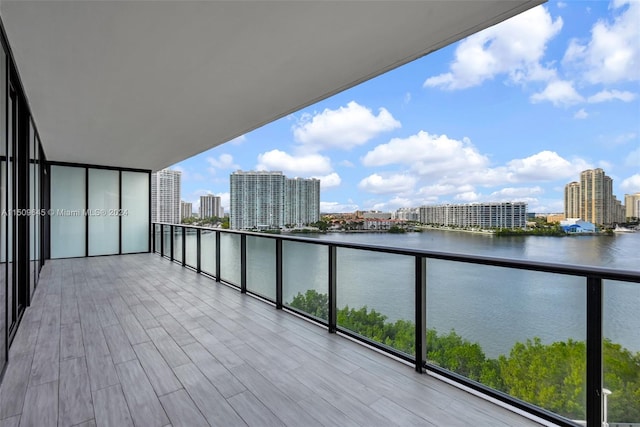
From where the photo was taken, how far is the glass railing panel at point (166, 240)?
26.3 ft

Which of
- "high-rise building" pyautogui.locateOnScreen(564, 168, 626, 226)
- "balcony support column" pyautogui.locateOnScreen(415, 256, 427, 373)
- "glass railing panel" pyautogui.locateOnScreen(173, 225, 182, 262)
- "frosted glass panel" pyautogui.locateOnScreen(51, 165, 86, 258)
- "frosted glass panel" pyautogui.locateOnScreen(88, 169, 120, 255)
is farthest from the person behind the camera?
"frosted glass panel" pyautogui.locateOnScreen(88, 169, 120, 255)

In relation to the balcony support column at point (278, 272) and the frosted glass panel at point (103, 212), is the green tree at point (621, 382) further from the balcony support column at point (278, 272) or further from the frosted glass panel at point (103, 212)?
the frosted glass panel at point (103, 212)

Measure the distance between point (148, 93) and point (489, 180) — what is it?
15.9m

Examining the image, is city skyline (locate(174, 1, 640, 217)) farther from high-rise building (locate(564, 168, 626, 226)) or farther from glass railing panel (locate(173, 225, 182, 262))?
glass railing panel (locate(173, 225, 182, 262))

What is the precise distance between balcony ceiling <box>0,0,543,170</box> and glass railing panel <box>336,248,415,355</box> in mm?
1833

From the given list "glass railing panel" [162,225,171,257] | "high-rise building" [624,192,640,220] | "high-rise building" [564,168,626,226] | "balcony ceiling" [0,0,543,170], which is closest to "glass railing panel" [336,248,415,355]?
"balcony ceiling" [0,0,543,170]

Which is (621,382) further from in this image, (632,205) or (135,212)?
(135,212)

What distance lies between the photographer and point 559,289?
68.6 inches

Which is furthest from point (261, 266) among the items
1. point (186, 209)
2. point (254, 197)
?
point (254, 197)

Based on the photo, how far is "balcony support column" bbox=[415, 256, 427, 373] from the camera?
2312mm

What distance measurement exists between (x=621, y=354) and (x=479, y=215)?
5.44 m

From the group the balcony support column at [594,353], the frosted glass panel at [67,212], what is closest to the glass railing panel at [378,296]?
the balcony support column at [594,353]

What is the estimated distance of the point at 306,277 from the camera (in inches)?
141

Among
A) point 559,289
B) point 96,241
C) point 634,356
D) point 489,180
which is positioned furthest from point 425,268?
point 489,180
